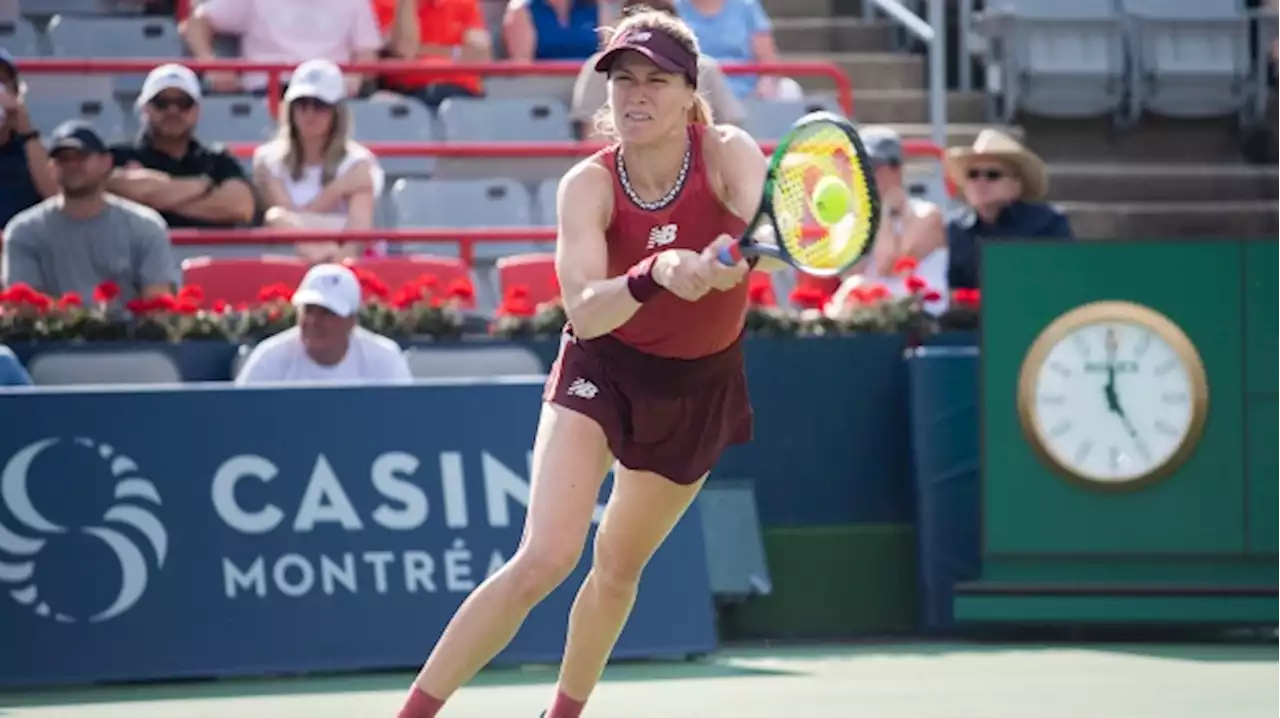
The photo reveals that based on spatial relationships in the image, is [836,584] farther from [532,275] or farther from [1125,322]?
[532,275]

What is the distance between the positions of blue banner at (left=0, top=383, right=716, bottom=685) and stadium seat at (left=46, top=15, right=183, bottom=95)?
416cm

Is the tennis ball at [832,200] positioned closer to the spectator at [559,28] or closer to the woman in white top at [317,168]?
the woman in white top at [317,168]

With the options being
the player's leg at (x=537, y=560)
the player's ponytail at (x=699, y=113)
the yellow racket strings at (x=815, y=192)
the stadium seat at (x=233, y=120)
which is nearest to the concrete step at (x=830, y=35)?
the stadium seat at (x=233, y=120)

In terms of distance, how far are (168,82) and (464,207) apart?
1501 millimetres

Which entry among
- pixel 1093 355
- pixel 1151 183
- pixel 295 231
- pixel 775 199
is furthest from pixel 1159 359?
pixel 1151 183

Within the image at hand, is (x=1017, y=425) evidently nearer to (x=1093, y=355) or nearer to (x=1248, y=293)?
(x=1093, y=355)

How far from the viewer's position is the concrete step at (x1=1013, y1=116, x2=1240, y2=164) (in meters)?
14.2

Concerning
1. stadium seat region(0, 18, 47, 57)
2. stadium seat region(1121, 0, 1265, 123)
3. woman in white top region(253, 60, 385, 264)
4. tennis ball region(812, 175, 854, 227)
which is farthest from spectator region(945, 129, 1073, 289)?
tennis ball region(812, 175, 854, 227)

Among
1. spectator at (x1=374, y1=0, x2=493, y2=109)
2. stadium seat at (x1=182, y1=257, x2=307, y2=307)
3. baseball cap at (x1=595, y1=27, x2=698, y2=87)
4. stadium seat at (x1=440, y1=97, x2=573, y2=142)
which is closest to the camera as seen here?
baseball cap at (x1=595, y1=27, x2=698, y2=87)

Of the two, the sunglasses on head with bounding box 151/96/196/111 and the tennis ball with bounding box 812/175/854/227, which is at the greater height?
the sunglasses on head with bounding box 151/96/196/111

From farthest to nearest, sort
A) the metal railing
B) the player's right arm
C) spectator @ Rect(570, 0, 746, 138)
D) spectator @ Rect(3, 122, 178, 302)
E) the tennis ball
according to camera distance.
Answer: the metal railing, spectator @ Rect(570, 0, 746, 138), spectator @ Rect(3, 122, 178, 302), the player's right arm, the tennis ball

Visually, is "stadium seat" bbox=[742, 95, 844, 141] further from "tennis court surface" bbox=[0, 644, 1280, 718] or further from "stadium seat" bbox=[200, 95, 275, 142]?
"tennis court surface" bbox=[0, 644, 1280, 718]

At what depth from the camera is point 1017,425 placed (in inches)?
345

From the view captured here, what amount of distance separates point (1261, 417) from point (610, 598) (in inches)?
153
